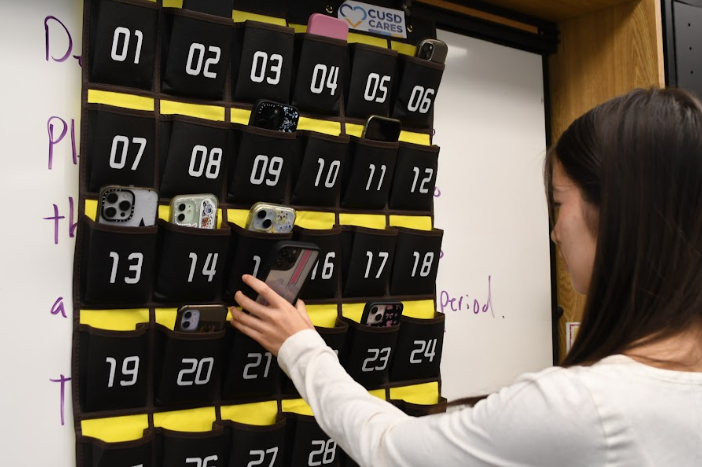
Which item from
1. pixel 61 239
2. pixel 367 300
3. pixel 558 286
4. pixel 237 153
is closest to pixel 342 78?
pixel 237 153

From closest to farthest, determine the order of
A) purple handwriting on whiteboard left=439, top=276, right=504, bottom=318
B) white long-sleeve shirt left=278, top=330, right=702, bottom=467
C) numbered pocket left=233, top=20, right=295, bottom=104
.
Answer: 1. white long-sleeve shirt left=278, top=330, right=702, bottom=467
2. numbered pocket left=233, top=20, right=295, bottom=104
3. purple handwriting on whiteboard left=439, top=276, right=504, bottom=318

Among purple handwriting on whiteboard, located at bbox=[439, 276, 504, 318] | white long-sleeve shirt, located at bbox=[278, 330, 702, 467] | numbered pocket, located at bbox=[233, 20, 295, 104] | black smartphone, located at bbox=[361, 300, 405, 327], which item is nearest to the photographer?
white long-sleeve shirt, located at bbox=[278, 330, 702, 467]

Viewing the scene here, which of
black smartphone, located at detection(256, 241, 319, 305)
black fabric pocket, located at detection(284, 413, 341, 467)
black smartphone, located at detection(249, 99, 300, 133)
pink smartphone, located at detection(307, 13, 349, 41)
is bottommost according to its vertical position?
black fabric pocket, located at detection(284, 413, 341, 467)

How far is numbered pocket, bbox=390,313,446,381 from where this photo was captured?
97 cm

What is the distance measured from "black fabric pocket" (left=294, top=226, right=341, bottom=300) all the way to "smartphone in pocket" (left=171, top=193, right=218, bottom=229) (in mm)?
121

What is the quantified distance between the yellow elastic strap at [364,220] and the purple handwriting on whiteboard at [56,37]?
412 millimetres

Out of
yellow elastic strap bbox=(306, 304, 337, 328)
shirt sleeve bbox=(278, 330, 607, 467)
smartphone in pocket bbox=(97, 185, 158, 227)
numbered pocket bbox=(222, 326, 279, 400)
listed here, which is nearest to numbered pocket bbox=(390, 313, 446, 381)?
yellow elastic strap bbox=(306, 304, 337, 328)

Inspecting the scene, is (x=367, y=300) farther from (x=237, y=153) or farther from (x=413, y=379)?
(x=237, y=153)

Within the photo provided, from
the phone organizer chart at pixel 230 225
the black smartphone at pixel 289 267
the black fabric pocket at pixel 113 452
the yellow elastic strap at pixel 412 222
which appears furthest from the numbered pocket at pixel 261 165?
the black fabric pocket at pixel 113 452

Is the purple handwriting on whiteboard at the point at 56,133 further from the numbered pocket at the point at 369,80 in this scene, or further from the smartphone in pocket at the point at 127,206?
the numbered pocket at the point at 369,80

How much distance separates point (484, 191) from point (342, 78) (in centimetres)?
38

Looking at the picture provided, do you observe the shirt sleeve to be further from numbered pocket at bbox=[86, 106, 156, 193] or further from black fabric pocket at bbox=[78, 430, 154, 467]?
numbered pocket at bbox=[86, 106, 156, 193]

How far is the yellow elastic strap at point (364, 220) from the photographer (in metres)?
0.93

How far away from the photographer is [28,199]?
0.73 meters
